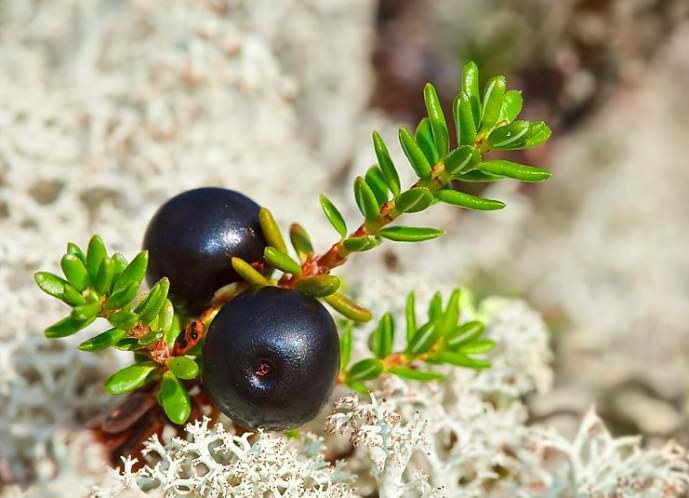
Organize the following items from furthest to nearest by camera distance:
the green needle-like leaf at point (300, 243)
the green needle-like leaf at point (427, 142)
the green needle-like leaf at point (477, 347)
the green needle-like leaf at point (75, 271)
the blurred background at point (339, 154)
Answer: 1. the blurred background at point (339, 154)
2. the green needle-like leaf at point (477, 347)
3. the green needle-like leaf at point (300, 243)
4. the green needle-like leaf at point (427, 142)
5. the green needle-like leaf at point (75, 271)

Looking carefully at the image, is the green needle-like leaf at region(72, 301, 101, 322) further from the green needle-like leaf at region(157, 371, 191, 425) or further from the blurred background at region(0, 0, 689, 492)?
the blurred background at region(0, 0, 689, 492)

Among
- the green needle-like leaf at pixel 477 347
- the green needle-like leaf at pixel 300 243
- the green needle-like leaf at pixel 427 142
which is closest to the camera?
the green needle-like leaf at pixel 427 142

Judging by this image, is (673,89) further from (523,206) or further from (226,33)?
(226,33)

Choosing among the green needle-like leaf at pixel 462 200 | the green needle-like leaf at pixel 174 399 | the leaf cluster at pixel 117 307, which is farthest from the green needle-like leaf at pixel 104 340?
the green needle-like leaf at pixel 462 200

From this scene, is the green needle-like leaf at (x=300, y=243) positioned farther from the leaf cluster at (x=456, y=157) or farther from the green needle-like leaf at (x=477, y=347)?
the green needle-like leaf at (x=477, y=347)

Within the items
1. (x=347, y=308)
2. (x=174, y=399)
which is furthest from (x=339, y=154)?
(x=174, y=399)

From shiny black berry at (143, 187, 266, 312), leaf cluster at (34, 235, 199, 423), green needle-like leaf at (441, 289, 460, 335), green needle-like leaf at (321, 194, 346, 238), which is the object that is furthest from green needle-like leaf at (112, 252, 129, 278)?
green needle-like leaf at (441, 289, 460, 335)

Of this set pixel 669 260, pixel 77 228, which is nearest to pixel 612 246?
pixel 669 260
